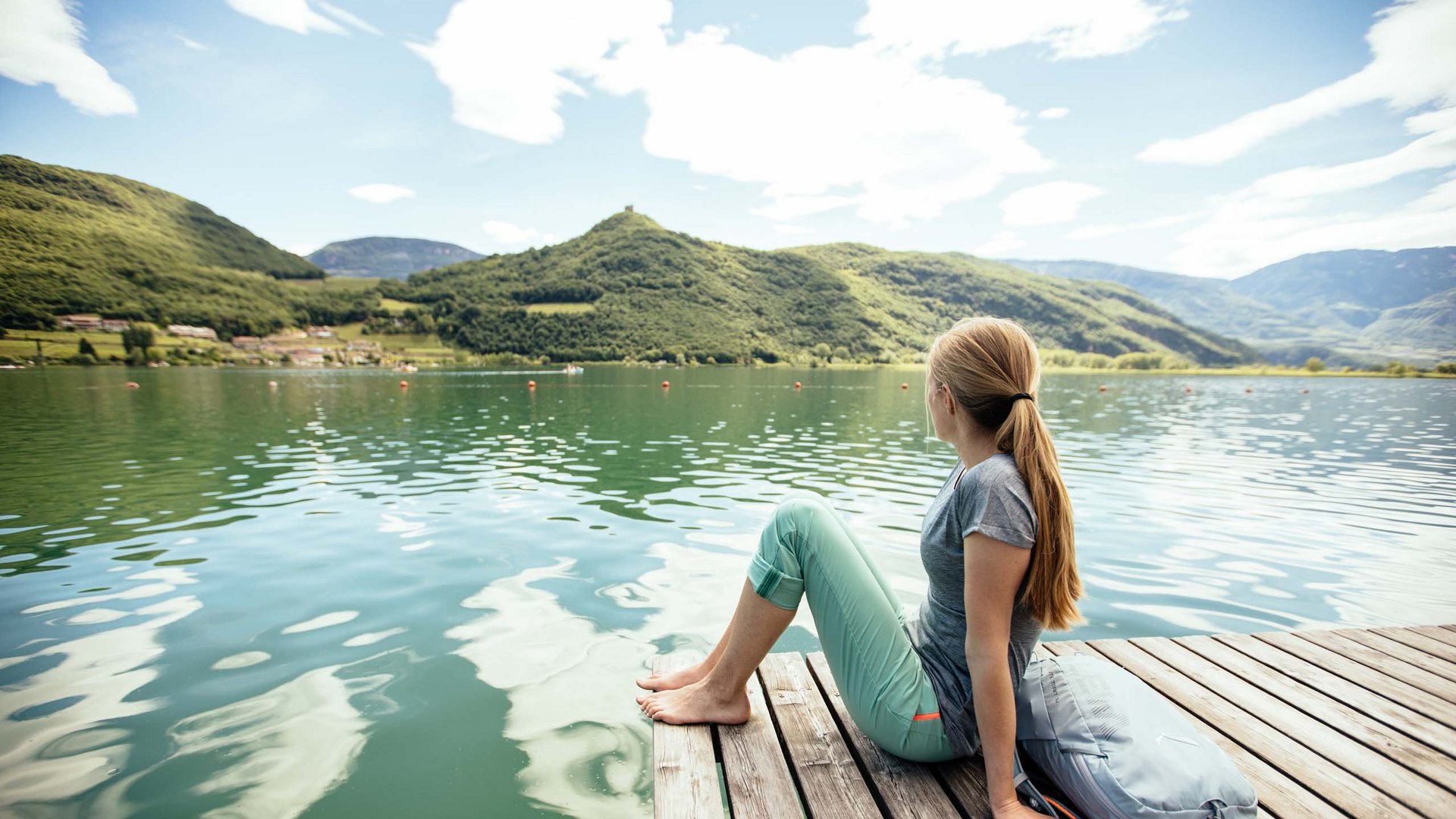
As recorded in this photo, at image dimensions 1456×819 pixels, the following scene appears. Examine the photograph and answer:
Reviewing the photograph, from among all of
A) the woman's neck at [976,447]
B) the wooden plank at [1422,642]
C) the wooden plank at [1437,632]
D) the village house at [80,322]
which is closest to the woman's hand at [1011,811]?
the woman's neck at [976,447]

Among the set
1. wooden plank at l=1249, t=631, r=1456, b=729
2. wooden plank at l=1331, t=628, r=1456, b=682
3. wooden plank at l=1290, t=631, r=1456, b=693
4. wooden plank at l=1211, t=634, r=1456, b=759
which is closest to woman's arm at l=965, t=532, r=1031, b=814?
wooden plank at l=1211, t=634, r=1456, b=759

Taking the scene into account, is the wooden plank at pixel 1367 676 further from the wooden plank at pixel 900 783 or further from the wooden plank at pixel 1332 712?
the wooden plank at pixel 900 783

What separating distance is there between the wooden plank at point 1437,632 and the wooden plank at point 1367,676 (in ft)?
3.23

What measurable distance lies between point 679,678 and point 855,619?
1493mm

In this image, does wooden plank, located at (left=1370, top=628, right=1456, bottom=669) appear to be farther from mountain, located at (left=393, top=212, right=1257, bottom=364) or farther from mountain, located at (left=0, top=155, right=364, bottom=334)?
mountain, located at (left=0, top=155, right=364, bottom=334)

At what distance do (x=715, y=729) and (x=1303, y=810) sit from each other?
8.21 feet

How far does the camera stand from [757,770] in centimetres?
282

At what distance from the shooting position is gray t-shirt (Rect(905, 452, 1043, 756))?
217cm

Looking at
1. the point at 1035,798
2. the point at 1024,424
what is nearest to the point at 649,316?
the point at 1024,424

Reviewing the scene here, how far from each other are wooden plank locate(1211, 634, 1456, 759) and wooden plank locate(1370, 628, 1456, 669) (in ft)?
3.23

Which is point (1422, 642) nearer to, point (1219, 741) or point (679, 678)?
point (1219, 741)

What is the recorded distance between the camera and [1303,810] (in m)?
2.54

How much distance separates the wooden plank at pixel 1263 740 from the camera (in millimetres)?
2611

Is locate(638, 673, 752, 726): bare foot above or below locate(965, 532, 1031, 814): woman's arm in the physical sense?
below
